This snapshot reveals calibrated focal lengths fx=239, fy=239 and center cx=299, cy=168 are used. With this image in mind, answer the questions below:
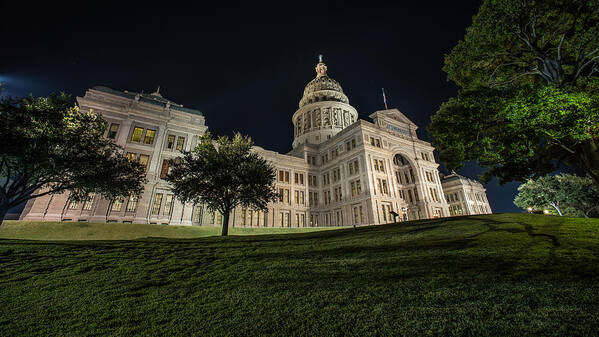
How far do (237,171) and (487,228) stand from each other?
738 inches

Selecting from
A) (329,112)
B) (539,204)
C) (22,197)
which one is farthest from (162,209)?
(539,204)

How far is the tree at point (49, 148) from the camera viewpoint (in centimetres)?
1538

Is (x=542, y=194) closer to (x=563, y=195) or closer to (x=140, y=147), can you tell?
(x=563, y=195)

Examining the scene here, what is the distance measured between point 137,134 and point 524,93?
4136 cm

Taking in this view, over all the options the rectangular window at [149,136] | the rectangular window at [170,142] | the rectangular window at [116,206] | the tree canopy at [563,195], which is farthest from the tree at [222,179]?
the tree canopy at [563,195]

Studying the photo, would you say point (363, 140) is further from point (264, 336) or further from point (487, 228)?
point (264, 336)

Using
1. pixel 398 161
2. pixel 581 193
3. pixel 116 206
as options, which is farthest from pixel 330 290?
pixel 398 161

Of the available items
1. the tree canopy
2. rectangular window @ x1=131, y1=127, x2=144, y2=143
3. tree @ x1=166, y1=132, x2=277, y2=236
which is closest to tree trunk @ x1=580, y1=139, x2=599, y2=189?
tree @ x1=166, y1=132, x2=277, y2=236

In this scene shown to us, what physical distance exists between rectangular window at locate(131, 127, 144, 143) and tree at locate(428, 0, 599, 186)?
36.9 meters

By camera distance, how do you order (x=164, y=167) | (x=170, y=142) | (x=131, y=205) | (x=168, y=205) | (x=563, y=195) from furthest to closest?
(x=170, y=142) → (x=164, y=167) → (x=563, y=195) → (x=168, y=205) → (x=131, y=205)

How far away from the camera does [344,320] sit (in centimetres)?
436

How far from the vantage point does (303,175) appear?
5247 centimetres

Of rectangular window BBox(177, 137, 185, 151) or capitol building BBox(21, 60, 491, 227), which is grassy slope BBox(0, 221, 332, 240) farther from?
rectangular window BBox(177, 137, 185, 151)

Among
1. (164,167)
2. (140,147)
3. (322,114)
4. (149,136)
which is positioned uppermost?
(322,114)
